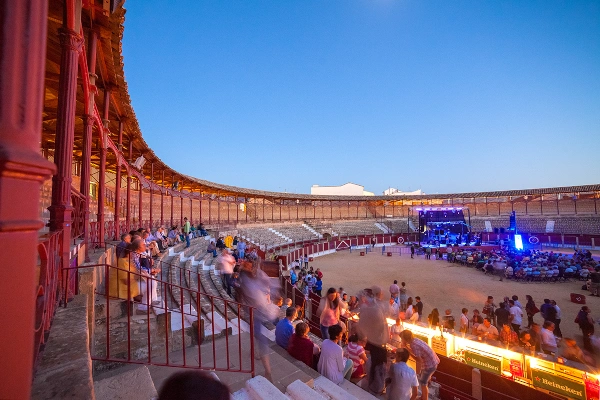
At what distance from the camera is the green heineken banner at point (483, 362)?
5.99 metres

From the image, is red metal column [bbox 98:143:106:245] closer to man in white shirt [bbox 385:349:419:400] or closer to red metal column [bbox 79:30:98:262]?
red metal column [bbox 79:30:98:262]

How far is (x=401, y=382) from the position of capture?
151 inches

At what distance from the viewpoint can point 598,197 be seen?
3550cm

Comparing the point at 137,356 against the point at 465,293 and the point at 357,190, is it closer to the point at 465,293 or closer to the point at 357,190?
the point at 465,293

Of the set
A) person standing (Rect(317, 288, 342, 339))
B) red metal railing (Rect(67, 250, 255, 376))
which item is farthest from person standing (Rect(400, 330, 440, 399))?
red metal railing (Rect(67, 250, 255, 376))

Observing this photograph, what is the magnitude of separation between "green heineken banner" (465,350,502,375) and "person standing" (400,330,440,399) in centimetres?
228

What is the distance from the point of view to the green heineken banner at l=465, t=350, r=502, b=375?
236 inches

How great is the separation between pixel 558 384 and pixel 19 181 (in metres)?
8.20

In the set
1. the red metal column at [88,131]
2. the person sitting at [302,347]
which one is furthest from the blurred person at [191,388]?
the red metal column at [88,131]

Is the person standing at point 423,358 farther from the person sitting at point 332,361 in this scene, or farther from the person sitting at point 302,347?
the person sitting at point 302,347

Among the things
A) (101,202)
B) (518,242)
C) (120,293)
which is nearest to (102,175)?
(101,202)

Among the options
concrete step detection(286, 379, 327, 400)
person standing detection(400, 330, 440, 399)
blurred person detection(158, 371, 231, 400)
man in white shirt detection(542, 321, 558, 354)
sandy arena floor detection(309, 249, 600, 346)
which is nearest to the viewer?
blurred person detection(158, 371, 231, 400)

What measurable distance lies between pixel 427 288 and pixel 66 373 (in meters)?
17.2

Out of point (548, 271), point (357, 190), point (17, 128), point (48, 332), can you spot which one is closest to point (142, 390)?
point (48, 332)
